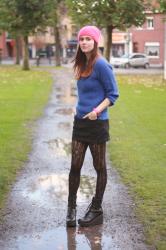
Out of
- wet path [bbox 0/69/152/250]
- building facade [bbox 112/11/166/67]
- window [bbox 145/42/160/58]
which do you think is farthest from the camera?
window [bbox 145/42/160/58]

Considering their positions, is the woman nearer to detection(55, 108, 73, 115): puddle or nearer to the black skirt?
the black skirt

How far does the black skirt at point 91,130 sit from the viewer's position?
5.99 metres

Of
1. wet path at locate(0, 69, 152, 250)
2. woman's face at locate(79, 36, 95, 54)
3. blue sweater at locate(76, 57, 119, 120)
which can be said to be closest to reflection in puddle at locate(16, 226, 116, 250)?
wet path at locate(0, 69, 152, 250)

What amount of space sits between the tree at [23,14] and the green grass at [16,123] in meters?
21.3

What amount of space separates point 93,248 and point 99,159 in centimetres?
111

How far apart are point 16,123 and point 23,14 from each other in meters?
33.9

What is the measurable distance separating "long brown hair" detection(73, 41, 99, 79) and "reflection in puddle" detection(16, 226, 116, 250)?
5.19 feet

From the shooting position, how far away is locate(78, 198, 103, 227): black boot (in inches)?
240

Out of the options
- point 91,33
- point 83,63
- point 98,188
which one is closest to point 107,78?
point 83,63

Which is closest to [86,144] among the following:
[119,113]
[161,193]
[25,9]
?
[161,193]

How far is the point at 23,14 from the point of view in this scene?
47.0 m

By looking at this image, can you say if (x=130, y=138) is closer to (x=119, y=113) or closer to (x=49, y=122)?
(x=49, y=122)

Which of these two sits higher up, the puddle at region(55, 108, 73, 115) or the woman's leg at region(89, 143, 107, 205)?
the woman's leg at region(89, 143, 107, 205)

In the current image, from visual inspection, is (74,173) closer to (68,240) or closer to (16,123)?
(68,240)
